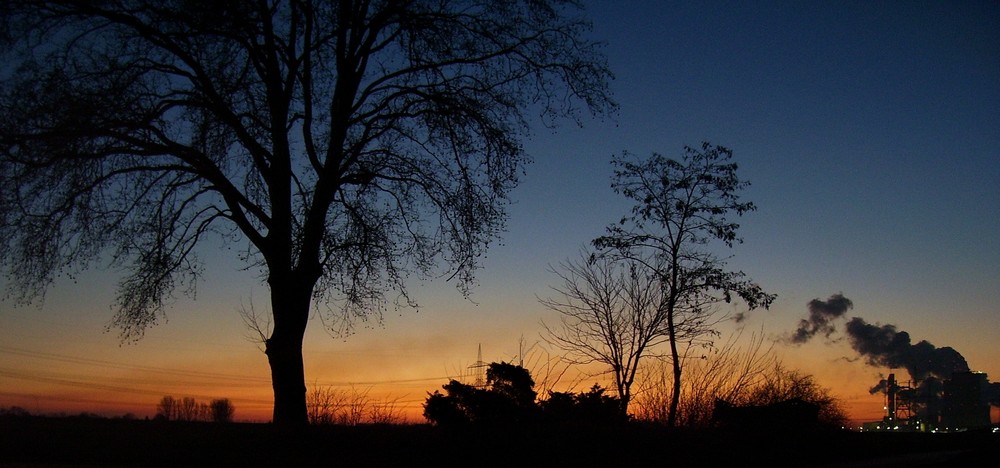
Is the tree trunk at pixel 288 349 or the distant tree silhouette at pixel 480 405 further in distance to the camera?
the tree trunk at pixel 288 349

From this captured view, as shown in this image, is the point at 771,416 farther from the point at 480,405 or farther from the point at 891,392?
the point at 891,392

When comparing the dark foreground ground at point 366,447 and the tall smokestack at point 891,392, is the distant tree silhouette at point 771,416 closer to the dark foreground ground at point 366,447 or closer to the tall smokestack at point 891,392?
the dark foreground ground at point 366,447

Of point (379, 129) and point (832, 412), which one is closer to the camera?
point (379, 129)

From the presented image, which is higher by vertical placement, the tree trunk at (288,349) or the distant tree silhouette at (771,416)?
the tree trunk at (288,349)

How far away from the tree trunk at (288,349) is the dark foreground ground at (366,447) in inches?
87.8

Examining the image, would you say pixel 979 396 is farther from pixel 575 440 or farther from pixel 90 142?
pixel 90 142

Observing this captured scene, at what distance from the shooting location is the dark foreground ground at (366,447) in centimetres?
798

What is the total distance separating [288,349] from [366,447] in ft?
14.2

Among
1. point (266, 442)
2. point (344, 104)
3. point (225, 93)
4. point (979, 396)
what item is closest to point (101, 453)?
point (266, 442)

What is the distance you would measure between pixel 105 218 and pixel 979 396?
6170 centimetres

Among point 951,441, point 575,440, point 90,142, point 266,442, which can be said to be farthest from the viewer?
point 951,441

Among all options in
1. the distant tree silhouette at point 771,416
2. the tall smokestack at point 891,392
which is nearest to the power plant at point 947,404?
the tall smokestack at point 891,392

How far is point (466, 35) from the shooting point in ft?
44.0

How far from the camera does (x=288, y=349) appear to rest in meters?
12.3
